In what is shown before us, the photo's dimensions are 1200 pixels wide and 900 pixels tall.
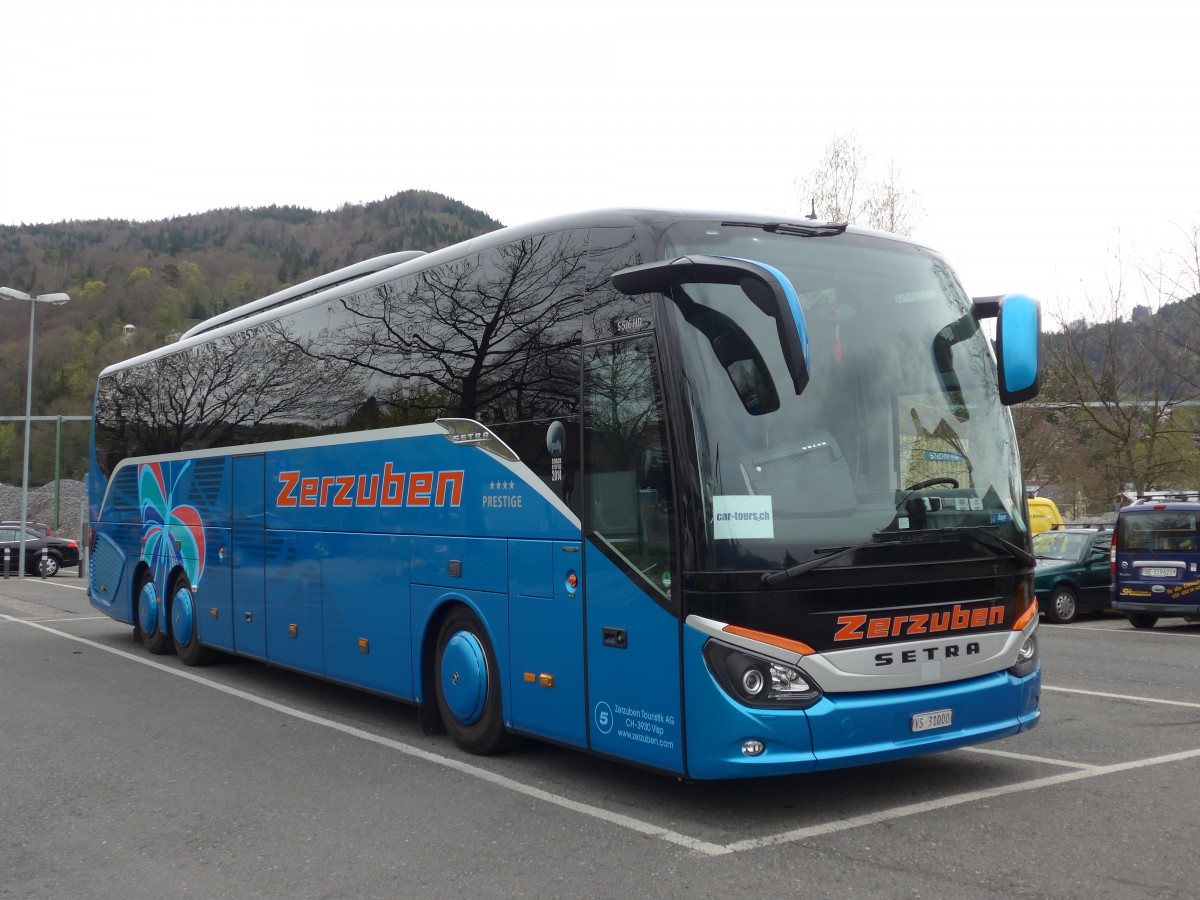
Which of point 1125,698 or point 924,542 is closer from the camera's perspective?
point 924,542

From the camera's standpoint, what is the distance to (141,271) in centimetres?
10000

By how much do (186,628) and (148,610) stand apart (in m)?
1.44

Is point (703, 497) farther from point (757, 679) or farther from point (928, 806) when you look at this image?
point (928, 806)

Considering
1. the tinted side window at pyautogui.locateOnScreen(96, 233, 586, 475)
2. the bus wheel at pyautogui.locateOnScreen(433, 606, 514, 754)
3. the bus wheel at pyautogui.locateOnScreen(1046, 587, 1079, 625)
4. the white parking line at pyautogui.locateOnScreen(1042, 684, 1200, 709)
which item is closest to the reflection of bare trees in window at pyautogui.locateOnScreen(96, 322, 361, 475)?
the tinted side window at pyautogui.locateOnScreen(96, 233, 586, 475)

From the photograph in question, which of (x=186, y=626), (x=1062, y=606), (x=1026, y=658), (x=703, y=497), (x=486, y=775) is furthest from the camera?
(x=1062, y=606)

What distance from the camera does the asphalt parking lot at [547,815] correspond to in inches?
206

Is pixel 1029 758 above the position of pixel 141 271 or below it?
below

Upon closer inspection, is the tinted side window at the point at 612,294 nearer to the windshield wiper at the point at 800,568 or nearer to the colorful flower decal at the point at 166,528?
the windshield wiper at the point at 800,568

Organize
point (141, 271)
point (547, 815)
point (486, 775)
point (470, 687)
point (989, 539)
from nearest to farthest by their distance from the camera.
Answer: point (547, 815) < point (989, 539) < point (486, 775) < point (470, 687) < point (141, 271)

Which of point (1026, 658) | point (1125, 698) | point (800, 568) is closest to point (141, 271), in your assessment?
point (1125, 698)

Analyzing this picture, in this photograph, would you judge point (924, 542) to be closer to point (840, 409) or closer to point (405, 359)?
point (840, 409)

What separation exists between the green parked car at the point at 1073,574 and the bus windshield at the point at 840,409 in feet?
44.0

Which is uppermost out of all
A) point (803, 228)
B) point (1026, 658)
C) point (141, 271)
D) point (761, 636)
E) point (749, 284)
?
point (141, 271)

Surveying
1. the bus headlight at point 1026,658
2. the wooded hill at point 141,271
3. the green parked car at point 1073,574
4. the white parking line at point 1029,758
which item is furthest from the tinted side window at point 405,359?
the wooded hill at point 141,271
